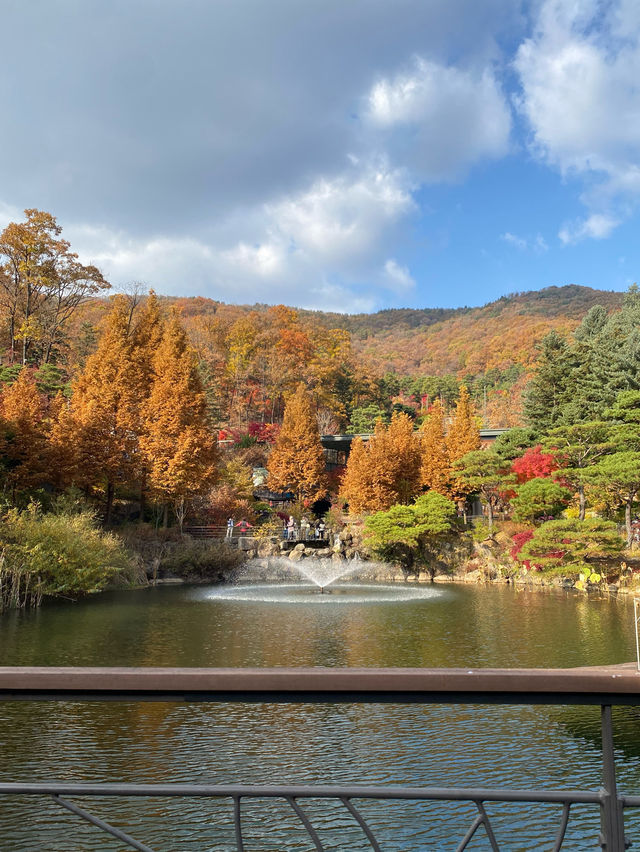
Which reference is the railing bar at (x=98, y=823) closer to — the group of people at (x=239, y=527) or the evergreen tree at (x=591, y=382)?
the group of people at (x=239, y=527)

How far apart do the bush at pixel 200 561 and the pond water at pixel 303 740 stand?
8.69m

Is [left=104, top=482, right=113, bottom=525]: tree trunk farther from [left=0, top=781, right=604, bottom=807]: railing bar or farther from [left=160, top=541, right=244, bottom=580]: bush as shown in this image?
[left=0, top=781, right=604, bottom=807]: railing bar

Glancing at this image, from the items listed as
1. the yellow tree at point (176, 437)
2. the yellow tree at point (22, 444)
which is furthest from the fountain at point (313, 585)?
the yellow tree at point (22, 444)

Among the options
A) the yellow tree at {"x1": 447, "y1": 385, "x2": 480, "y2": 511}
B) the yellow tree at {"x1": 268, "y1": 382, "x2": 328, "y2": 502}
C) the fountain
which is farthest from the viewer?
the yellow tree at {"x1": 268, "y1": 382, "x2": 328, "y2": 502}

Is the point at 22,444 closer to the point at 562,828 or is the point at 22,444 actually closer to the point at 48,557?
the point at 48,557

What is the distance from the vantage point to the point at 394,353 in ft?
218

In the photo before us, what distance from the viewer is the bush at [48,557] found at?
1526cm

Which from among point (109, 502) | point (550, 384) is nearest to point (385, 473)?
point (550, 384)

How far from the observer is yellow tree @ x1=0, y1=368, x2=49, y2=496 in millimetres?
19297

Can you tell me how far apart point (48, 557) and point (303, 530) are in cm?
1293

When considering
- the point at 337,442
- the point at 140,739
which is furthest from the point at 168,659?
the point at 337,442

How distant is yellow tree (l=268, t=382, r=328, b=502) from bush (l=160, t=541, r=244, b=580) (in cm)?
865

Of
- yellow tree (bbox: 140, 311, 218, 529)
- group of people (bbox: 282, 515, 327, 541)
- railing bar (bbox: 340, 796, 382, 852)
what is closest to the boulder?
group of people (bbox: 282, 515, 327, 541)

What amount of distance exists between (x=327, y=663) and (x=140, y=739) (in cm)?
382
